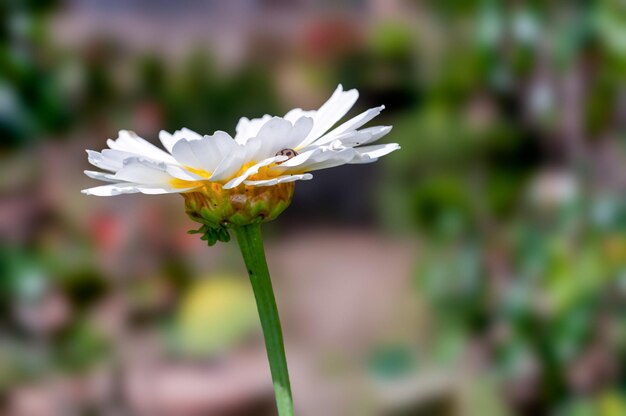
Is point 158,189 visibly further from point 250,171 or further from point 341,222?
point 341,222

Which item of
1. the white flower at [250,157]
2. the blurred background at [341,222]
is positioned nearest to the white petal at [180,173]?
the white flower at [250,157]

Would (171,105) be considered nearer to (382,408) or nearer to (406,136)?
(406,136)

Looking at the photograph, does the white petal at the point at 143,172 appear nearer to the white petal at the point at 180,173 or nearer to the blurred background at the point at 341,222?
the white petal at the point at 180,173

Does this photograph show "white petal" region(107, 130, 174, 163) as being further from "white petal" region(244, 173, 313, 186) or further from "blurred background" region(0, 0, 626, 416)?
"blurred background" region(0, 0, 626, 416)

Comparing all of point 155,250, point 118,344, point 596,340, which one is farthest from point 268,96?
point 596,340

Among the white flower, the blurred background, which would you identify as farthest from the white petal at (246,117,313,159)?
the blurred background

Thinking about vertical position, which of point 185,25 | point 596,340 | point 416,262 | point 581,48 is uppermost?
point 185,25
